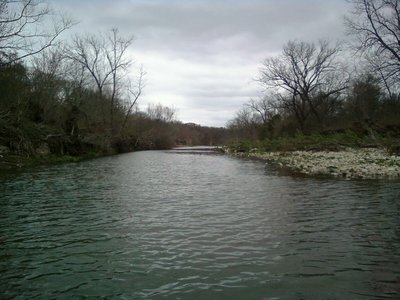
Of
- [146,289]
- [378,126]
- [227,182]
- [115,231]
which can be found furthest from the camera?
[378,126]

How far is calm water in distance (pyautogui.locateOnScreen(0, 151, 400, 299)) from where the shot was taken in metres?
5.50

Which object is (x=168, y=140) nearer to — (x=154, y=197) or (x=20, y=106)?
(x=20, y=106)

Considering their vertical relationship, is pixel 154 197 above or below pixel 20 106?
below

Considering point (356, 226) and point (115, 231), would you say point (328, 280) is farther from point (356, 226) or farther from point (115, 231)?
point (115, 231)

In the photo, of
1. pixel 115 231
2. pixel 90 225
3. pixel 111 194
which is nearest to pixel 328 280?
pixel 115 231

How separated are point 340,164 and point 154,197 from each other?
12.2m

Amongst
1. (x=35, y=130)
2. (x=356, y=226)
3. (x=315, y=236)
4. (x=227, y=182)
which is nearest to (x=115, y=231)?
(x=315, y=236)

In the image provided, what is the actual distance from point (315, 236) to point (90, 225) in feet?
17.3

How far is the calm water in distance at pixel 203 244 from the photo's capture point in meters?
5.50

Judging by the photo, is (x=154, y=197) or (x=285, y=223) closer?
(x=285, y=223)

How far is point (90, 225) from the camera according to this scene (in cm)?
935

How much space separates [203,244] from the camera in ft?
25.3

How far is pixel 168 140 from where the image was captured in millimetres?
77750

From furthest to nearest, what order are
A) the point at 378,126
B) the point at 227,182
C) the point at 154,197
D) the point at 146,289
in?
the point at 378,126
the point at 227,182
the point at 154,197
the point at 146,289
